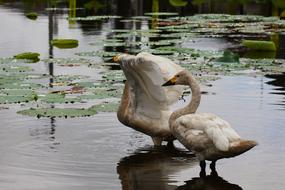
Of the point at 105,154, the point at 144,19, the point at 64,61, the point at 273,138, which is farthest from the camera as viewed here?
the point at 144,19

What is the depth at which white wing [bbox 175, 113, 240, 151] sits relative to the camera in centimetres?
846

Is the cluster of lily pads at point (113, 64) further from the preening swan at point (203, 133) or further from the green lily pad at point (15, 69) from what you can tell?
the preening swan at point (203, 133)

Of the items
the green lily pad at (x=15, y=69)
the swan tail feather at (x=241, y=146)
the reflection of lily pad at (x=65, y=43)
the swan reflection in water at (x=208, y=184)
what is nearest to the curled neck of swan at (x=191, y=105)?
the swan reflection in water at (x=208, y=184)

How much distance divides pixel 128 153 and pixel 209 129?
1.72 metres

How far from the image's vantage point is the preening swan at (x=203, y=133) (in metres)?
8.42

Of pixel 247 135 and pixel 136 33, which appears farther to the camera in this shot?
pixel 136 33

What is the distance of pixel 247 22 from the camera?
32062 millimetres

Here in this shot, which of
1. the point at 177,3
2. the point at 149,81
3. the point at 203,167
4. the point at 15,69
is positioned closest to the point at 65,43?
the point at 15,69

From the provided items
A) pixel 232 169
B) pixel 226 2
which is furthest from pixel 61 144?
pixel 226 2

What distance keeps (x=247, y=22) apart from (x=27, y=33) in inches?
363

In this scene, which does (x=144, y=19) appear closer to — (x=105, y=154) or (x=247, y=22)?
(x=247, y=22)

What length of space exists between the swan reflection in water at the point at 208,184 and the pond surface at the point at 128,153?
1 cm

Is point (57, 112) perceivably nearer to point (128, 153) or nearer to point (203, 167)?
point (128, 153)

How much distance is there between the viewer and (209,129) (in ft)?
28.5
